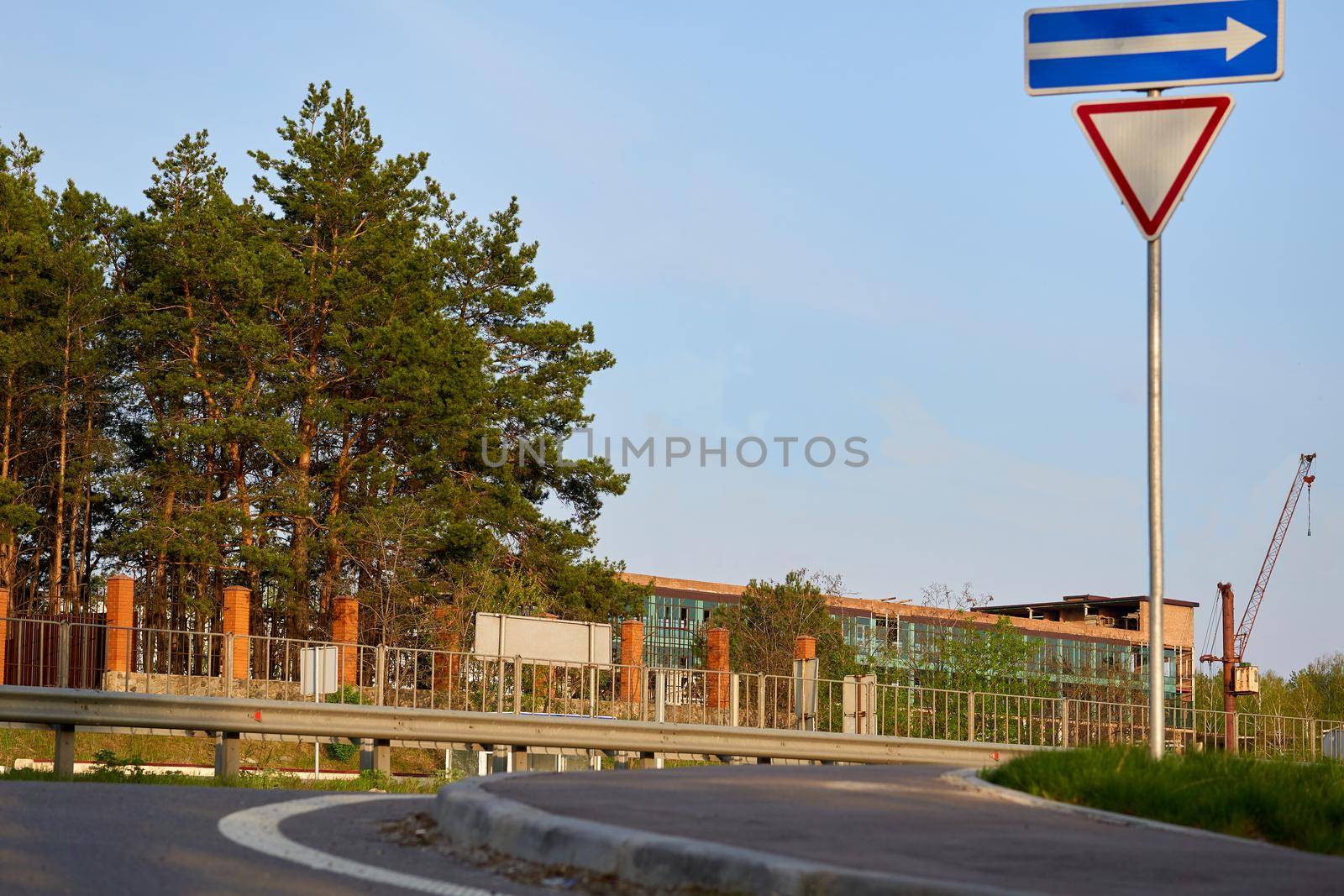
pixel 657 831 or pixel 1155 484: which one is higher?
pixel 1155 484

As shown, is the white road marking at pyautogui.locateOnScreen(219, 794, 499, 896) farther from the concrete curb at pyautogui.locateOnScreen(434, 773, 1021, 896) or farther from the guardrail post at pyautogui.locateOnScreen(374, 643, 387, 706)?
the guardrail post at pyautogui.locateOnScreen(374, 643, 387, 706)

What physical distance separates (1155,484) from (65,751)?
8700mm

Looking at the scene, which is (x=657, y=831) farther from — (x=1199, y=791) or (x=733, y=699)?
(x=733, y=699)

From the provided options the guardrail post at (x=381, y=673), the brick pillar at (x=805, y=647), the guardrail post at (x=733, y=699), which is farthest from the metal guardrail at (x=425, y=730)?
the brick pillar at (x=805, y=647)

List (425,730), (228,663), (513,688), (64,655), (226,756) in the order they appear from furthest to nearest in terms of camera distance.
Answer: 1. (513,688)
2. (64,655)
3. (228,663)
4. (425,730)
5. (226,756)

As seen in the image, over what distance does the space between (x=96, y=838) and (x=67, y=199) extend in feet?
141

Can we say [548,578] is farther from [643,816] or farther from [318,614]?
[643,816]

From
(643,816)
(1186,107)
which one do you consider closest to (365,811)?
(643,816)

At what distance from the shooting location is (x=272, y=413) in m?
43.0

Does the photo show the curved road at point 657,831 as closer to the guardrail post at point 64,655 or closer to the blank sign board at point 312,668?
the guardrail post at point 64,655

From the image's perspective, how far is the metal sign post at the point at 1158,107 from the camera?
7.50 m

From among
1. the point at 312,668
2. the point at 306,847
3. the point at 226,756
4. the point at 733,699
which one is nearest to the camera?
the point at 306,847

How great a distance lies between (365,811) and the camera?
680cm

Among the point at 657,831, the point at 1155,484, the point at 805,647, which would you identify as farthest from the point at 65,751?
the point at 805,647
